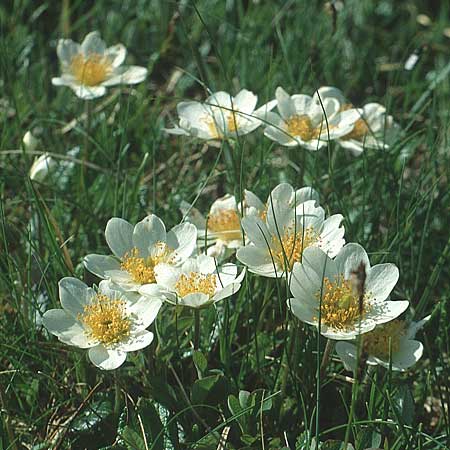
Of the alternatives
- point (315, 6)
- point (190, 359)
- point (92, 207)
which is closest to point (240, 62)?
point (315, 6)

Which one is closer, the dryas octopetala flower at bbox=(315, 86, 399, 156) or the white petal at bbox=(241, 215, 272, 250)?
the white petal at bbox=(241, 215, 272, 250)

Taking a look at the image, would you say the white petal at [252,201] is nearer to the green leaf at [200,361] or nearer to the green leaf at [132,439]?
the green leaf at [200,361]

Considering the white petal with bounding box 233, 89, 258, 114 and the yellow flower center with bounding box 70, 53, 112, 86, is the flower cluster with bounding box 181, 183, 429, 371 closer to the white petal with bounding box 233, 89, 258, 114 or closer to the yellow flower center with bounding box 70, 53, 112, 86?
the white petal with bounding box 233, 89, 258, 114

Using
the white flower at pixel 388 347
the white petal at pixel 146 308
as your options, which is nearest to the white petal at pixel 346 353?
the white flower at pixel 388 347

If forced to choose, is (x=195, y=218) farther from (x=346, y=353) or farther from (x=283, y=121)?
(x=346, y=353)

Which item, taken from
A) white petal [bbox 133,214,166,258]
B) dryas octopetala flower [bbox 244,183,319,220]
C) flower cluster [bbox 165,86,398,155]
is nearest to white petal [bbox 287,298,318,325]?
dryas octopetala flower [bbox 244,183,319,220]
